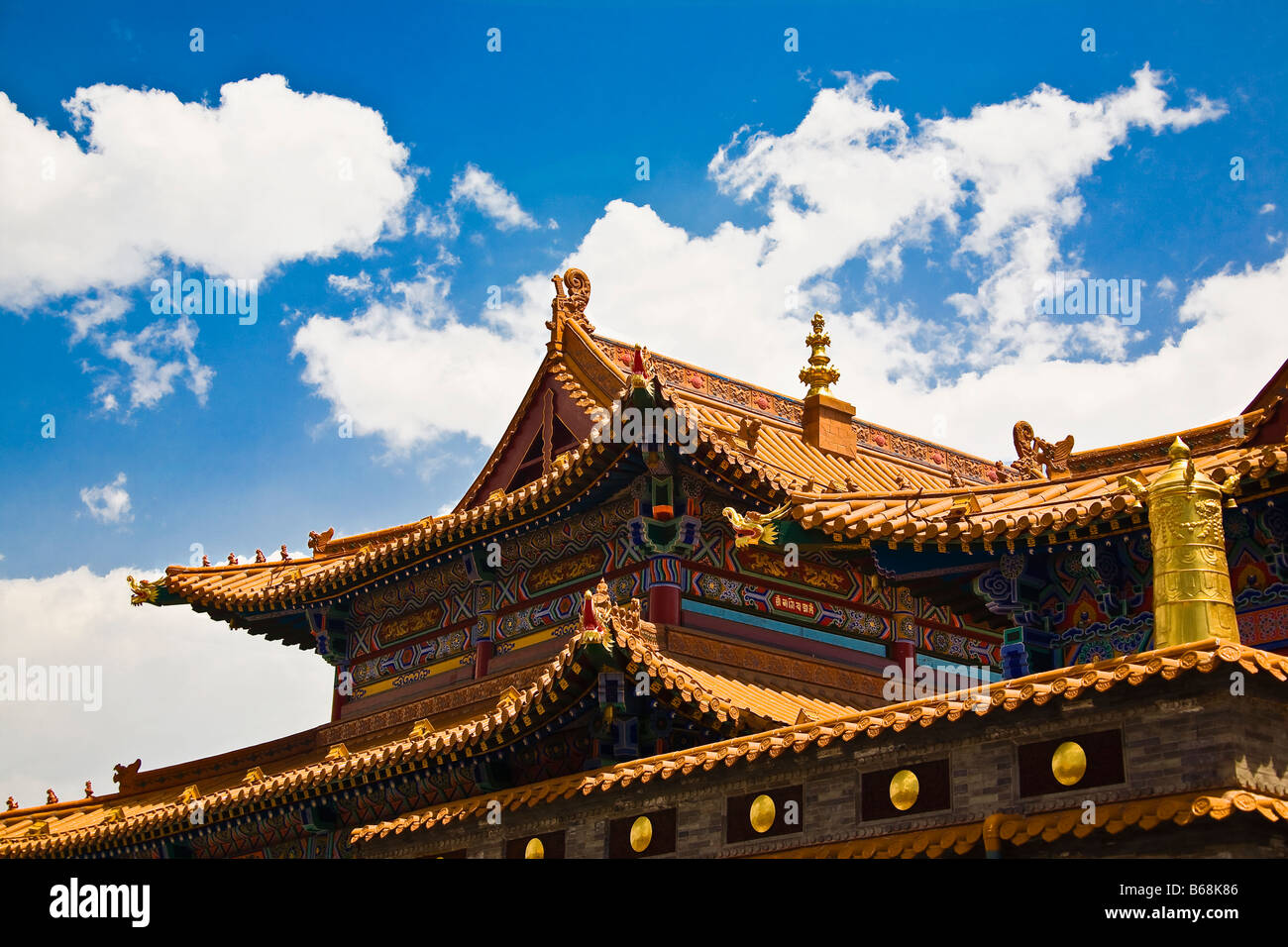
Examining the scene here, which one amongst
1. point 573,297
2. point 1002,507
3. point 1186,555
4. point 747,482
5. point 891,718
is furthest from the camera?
point 573,297

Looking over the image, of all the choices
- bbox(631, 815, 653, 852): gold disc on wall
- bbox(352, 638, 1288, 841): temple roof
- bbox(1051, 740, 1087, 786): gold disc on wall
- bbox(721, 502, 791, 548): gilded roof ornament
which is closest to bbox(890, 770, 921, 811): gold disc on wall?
bbox(352, 638, 1288, 841): temple roof

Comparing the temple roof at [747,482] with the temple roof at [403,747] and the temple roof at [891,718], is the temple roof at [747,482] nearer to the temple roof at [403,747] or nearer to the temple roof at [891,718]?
the temple roof at [891,718]

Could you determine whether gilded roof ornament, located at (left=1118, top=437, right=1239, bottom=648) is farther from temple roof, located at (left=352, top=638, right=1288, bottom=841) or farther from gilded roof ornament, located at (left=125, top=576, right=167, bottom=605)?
gilded roof ornament, located at (left=125, top=576, right=167, bottom=605)

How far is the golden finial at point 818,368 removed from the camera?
25.4 meters

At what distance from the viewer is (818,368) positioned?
2552 centimetres

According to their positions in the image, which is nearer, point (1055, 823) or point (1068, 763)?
point (1055, 823)

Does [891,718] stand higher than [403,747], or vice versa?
[403,747]

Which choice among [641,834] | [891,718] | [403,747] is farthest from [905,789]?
[403,747]

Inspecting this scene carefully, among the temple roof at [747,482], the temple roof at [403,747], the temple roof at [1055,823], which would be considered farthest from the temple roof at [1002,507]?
the temple roof at [1055,823]

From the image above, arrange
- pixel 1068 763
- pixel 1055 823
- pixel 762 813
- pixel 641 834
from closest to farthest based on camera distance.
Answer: pixel 1055 823 → pixel 1068 763 → pixel 762 813 → pixel 641 834

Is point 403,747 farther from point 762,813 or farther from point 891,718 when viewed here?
point 891,718

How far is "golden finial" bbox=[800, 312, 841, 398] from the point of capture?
25.4 m

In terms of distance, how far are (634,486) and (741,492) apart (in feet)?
4.64
